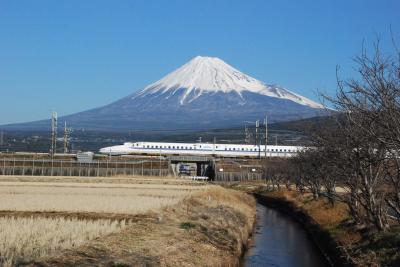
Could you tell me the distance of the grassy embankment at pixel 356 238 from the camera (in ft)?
42.1

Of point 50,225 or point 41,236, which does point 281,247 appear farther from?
point 41,236

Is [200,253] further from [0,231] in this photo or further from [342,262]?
[0,231]

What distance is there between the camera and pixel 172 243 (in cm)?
1439

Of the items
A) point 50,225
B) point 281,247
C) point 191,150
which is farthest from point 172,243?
point 191,150

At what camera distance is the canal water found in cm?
1777

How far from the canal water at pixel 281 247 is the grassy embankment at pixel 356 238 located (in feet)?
2.81

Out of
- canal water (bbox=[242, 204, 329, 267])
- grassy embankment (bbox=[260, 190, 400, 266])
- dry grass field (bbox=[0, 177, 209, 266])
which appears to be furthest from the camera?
canal water (bbox=[242, 204, 329, 267])

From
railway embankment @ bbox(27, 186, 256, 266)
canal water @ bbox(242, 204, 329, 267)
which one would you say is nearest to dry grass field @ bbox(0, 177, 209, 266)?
railway embankment @ bbox(27, 186, 256, 266)

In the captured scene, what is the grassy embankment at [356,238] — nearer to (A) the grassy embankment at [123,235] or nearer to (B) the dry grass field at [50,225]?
(A) the grassy embankment at [123,235]

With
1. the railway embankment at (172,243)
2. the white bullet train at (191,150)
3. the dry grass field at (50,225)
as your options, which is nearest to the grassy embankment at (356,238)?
the railway embankment at (172,243)

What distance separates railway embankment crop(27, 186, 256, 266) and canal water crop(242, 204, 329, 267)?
54 centimetres

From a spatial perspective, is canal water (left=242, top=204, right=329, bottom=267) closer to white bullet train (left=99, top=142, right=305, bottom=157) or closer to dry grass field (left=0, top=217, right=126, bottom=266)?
dry grass field (left=0, top=217, right=126, bottom=266)

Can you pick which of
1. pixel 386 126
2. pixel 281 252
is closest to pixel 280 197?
pixel 281 252

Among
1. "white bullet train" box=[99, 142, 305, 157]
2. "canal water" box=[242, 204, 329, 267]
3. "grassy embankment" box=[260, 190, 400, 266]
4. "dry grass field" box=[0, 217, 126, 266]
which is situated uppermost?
"white bullet train" box=[99, 142, 305, 157]
